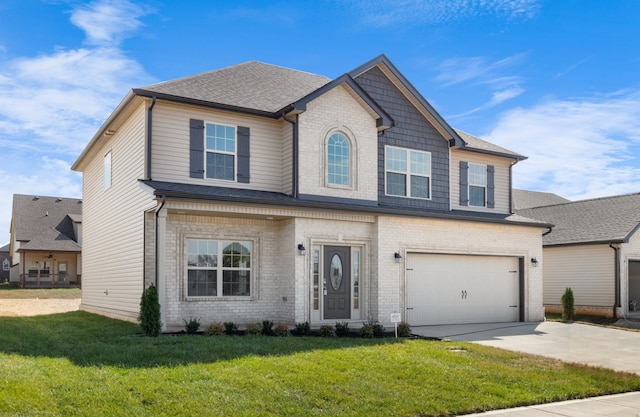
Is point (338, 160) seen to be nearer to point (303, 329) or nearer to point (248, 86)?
point (248, 86)

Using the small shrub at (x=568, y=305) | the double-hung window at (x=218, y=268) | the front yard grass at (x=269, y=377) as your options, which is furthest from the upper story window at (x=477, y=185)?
the front yard grass at (x=269, y=377)

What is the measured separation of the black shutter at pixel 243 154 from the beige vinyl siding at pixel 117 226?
264 cm

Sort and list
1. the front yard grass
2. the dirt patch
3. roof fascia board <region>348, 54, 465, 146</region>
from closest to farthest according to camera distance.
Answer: the front yard grass, roof fascia board <region>348, 54, 465, 146</region>, the dirt patch

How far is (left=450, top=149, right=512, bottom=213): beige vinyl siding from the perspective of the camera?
21797 millimetres

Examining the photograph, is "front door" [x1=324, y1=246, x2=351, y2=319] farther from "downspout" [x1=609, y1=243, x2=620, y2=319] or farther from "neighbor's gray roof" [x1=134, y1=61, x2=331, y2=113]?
"downspout" [x1=609, y1=243, x2=620, y2=319]

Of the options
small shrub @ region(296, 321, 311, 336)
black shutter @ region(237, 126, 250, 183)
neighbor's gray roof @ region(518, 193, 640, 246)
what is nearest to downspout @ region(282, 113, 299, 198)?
black shutter @ region(237, 126, 250, 183)

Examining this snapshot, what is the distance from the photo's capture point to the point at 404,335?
50.8ft

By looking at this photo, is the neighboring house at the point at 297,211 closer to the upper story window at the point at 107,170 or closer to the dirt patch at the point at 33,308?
the upper story window at the point at 107,170

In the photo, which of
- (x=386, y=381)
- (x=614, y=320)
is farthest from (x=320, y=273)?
(x=614, y=320)

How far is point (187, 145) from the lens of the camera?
1666 centimetres

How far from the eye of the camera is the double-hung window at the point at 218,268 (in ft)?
53.7

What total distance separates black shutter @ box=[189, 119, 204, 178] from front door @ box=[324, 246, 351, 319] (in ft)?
13.7

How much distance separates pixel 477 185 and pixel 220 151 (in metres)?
10.1

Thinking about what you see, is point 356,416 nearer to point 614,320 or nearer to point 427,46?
point 427,46
